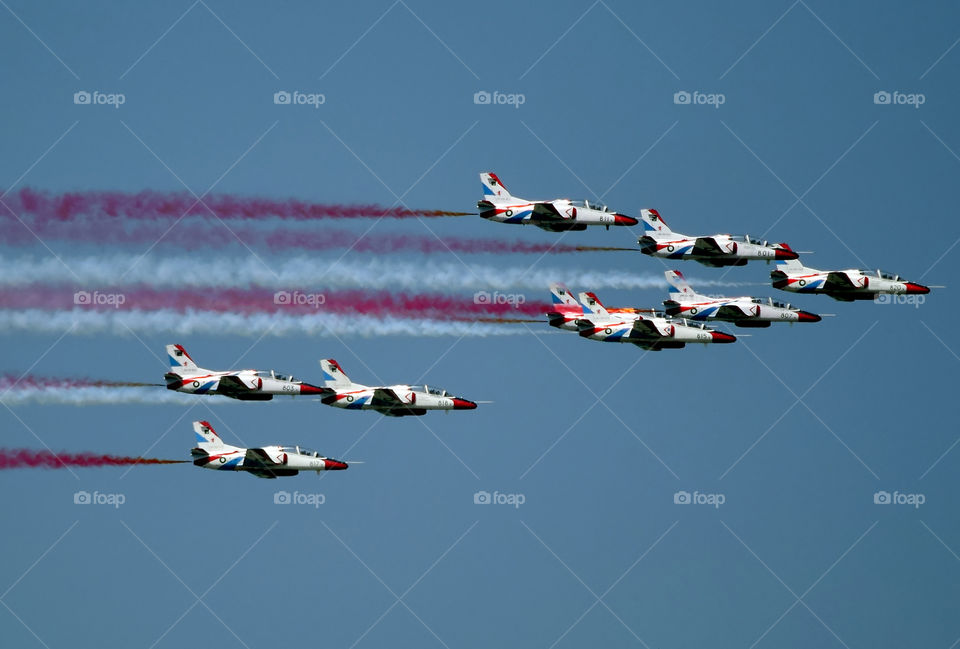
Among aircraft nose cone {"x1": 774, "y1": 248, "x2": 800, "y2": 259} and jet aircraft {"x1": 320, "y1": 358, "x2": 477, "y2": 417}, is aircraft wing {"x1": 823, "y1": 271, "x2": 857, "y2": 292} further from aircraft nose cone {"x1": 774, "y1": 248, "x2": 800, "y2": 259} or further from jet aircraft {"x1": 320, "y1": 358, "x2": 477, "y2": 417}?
jet aircraft {"x1": 320, "y1": 358, "x2": 477, "y2": 417}

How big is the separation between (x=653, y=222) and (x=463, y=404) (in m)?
16.6

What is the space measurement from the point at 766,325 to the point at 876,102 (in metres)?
16.0

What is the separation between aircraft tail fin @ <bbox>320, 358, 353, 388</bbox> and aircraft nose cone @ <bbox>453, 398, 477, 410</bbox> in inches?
266

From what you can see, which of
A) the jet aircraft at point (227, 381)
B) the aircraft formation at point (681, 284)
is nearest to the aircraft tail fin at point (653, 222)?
the aircraft formation at point (681, 284)

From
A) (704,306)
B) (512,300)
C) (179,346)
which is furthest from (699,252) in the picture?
(179,346)

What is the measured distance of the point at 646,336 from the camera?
10719 cm

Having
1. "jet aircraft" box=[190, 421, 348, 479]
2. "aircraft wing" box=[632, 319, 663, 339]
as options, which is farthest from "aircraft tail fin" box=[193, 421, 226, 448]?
"aircraft wing" box=[632, 319, 663, 339]

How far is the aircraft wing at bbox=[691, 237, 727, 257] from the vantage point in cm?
10894

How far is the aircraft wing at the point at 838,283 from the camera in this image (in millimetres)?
109312

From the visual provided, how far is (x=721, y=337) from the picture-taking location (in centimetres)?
10925

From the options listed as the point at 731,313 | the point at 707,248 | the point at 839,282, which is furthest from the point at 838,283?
the point at 707,248

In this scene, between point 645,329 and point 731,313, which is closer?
point 645,329

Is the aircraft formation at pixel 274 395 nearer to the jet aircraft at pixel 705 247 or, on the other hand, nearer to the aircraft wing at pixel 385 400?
the aircraft wing at pixel 385 400

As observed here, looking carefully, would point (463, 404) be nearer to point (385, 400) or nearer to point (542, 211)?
point (385, 400)
